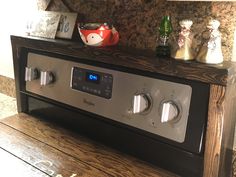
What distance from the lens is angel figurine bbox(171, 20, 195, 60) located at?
78 cm

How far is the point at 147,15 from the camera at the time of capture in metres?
0.96

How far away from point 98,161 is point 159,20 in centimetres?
47

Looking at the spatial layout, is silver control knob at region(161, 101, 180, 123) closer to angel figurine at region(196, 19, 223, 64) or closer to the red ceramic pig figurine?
angel figurine at region(196, 19, 223, 64)

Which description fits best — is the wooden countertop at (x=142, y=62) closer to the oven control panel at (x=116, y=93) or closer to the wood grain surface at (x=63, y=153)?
the oven control panel at (x=116, y=93)

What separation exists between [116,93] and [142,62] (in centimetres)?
13

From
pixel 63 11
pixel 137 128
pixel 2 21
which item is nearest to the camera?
pixel 137 128

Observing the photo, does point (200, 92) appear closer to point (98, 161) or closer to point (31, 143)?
point (98, 161)

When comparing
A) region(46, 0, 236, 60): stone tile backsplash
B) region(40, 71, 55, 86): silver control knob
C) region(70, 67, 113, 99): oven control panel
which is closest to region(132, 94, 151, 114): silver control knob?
region(70, 67, 113, 99): oven control panel

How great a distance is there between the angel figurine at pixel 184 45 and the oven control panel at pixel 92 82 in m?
0.21

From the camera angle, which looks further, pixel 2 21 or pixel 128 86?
pixel 2 21

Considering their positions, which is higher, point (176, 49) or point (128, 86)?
point (176, 49)

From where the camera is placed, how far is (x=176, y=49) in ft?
2.61

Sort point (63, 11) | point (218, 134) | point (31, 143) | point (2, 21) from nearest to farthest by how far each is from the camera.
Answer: point (218, 134)
point (31, 143)
point (63, 11)
point (2, 21)

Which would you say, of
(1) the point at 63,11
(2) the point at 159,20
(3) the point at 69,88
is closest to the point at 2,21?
(1) the point at 63,11
